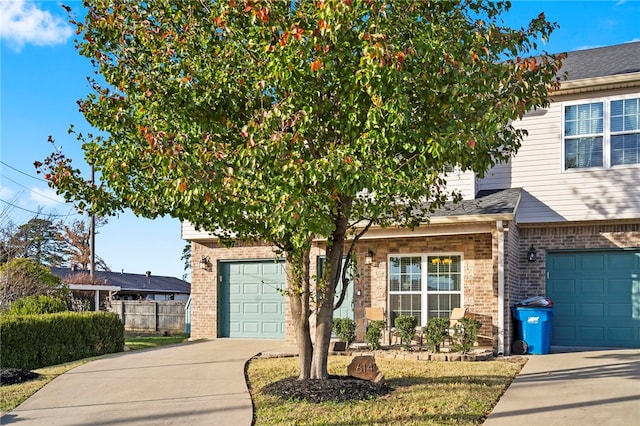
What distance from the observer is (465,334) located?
39.8 ft

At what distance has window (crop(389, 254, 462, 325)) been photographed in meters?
14.2

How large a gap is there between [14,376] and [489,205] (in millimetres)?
9629

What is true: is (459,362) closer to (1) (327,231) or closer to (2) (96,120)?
(1) (327,231)

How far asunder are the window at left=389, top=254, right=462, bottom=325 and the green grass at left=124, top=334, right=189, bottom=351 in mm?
6593

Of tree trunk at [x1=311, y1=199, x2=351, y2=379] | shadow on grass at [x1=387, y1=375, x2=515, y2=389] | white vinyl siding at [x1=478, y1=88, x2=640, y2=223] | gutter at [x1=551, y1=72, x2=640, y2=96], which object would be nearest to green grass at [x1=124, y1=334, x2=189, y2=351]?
tree trunk at [x1=311, y1=199, x2=351, y2=379]

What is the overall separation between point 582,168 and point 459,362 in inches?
211

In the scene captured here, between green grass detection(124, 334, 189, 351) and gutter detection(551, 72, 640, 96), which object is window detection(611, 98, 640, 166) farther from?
green grass detection(124, 334, 189, 351)

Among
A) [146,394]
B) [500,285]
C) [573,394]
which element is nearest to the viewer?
[573,394]

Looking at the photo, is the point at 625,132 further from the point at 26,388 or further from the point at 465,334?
the point at 26,388

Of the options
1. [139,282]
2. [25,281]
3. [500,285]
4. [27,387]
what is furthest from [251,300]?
[139,282]

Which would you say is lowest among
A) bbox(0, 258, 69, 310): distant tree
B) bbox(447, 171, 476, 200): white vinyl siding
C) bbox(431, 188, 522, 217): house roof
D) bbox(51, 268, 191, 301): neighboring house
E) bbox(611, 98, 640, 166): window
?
bbox(51, 268, 191, 301): neighboring house

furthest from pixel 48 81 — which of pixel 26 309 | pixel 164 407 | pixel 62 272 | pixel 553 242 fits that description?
pixel 62 272

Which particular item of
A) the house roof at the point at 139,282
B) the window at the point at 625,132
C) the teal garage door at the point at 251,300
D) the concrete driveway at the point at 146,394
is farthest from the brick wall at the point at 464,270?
the house roof at the point at 139,282

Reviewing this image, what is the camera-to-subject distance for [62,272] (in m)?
31.9
